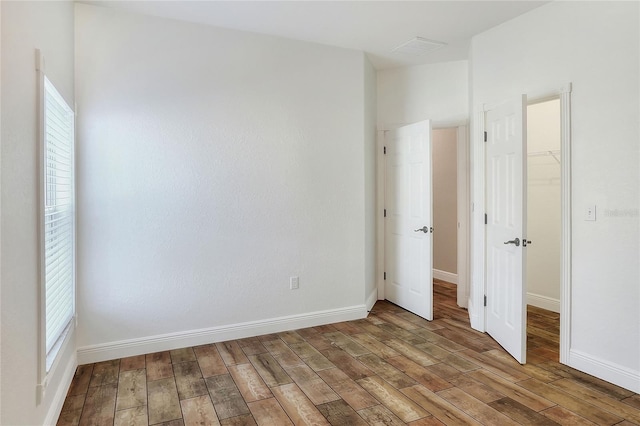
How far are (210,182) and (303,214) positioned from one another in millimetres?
928

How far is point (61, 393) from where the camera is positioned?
2445 millimetres

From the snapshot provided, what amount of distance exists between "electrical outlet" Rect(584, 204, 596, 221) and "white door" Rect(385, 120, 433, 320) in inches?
56.0

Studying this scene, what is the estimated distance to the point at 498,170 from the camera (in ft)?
11.1

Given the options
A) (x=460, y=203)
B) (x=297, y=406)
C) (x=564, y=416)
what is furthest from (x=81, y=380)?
(x=460, y=203)

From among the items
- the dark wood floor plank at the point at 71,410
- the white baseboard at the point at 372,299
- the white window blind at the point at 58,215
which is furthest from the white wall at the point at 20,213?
the white baseboard at the point at 372,299

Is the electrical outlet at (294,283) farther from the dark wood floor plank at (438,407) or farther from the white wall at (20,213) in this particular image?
the white wall at (20,213)

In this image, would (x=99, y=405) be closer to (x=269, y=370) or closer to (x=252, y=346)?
(x=269, y=370)

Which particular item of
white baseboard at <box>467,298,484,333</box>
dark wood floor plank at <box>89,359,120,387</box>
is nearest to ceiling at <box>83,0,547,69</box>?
white baseboard at <box>467,298,484,333</box>

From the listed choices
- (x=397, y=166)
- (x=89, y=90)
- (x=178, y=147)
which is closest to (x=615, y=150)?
(x=397, y=166)

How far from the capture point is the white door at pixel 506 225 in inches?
118

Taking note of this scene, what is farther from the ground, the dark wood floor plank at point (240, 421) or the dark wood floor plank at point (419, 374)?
the dark wood floor plank at point (419, 374)

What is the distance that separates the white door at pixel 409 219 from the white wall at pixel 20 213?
3.19 m

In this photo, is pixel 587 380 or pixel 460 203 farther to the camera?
pixel 460 203

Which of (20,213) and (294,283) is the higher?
(20,213)
